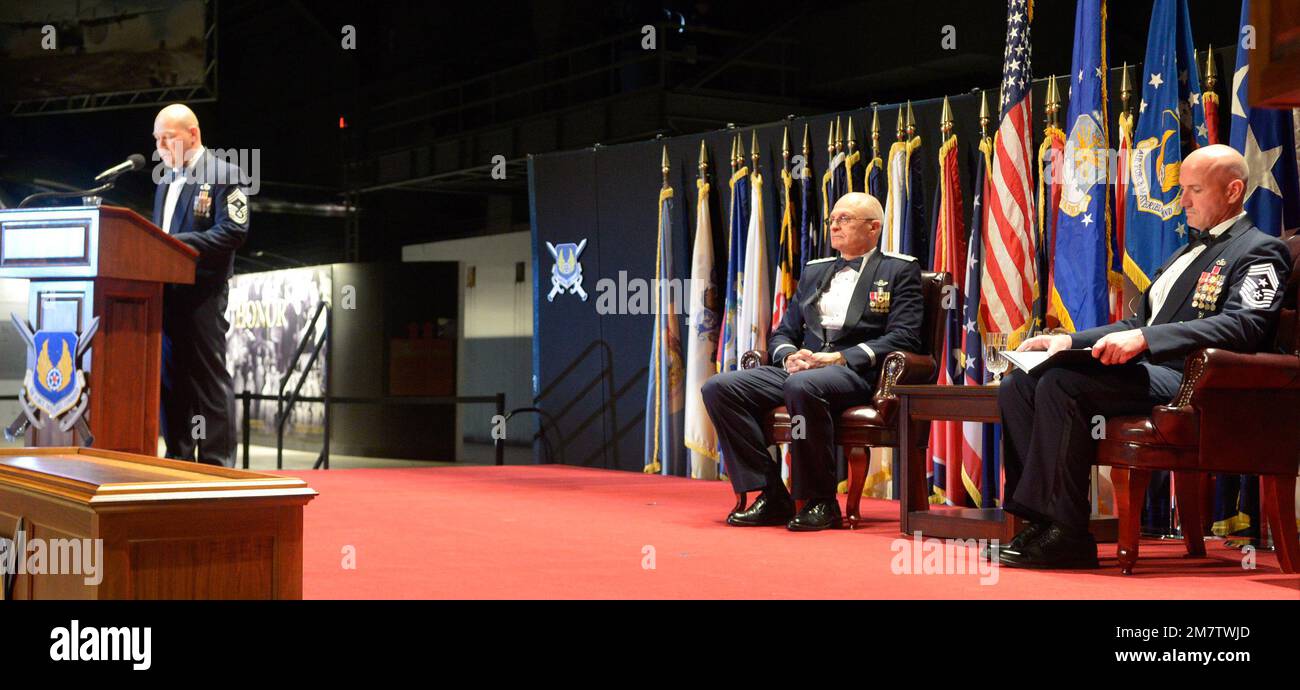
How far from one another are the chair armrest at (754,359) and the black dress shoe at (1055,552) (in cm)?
163

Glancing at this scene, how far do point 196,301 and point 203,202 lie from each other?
353 millimetres

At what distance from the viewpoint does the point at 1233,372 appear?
3.40 meters

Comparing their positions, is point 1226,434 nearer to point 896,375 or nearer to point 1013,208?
point 896,375

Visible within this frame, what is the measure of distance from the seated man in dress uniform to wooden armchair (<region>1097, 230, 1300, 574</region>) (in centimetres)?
7

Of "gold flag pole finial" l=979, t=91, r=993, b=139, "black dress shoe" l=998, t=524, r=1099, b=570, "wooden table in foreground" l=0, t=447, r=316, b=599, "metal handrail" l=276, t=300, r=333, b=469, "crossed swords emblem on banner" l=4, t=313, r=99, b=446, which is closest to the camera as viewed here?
"wooden table in foreground" l=0, t=447, r=316, b=599

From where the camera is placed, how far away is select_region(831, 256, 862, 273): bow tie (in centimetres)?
487

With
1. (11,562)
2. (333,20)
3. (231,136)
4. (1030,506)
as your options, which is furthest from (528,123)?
(11,562)

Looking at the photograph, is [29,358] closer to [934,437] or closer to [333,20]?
[934,437]

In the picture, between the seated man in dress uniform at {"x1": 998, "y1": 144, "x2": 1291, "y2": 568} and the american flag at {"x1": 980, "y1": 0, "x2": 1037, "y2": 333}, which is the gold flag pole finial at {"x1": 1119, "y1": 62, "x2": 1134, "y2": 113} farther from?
the seated man in dress uniform at {"x1": 998, "y1": 144, "x2": 1291, "y2": 568}

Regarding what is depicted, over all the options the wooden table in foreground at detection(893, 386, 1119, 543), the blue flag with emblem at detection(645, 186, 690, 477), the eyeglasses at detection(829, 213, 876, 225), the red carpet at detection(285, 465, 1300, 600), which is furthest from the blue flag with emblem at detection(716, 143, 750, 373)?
the wooden table in foreground at detection(893, 386, 1119, 543)

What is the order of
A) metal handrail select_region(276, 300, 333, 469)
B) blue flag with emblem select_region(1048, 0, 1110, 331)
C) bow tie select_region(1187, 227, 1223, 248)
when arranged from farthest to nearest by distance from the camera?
metal handrail select_region(276, 300, 333, 469) < blue flag with emblem select_region(1048, 0, 1110, 331) < bow tie select_region(1187, 227, 1223, 248)

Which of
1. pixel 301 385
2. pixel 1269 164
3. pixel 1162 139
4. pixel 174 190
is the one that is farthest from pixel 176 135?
pixel 301 385
